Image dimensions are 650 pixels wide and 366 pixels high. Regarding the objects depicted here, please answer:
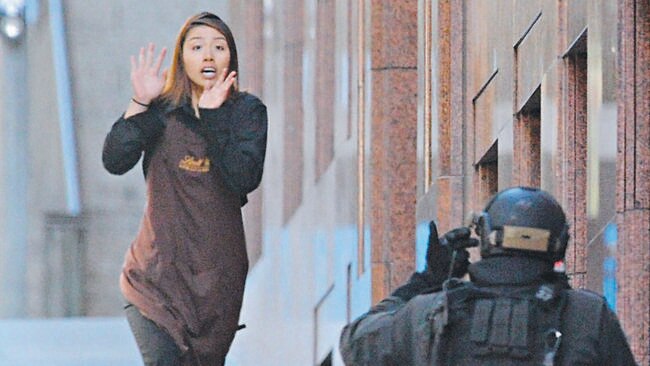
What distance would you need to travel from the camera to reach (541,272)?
8.81m

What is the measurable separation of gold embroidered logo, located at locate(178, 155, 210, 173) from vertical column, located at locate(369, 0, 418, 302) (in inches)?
352

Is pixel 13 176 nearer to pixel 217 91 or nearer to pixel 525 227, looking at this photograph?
pixel 217 91

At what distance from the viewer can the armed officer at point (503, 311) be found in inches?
342

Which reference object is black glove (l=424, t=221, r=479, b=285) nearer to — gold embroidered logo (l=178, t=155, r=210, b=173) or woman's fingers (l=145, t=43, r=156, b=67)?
gold embroidered logo (l=178, t=155, r=210, b=173)

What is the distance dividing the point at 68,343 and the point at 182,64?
2719cm

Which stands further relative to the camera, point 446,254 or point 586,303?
point 446,254

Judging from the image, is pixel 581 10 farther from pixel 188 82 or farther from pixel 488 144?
pixel 488 144

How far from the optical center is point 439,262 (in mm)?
8992

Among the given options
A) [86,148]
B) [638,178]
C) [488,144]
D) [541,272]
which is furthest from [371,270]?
[86,148]

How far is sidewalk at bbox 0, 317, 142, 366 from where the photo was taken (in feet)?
127

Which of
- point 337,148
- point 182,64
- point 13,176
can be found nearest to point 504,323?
point 182,64

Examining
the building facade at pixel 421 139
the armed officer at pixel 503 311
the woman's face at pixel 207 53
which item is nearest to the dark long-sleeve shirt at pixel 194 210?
the woman's face at pixel 207 53

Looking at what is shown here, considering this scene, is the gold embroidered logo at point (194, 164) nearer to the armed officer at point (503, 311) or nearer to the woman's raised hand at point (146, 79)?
the woman's raised hand at point (146, 79)

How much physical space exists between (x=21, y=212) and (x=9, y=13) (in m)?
3.74
